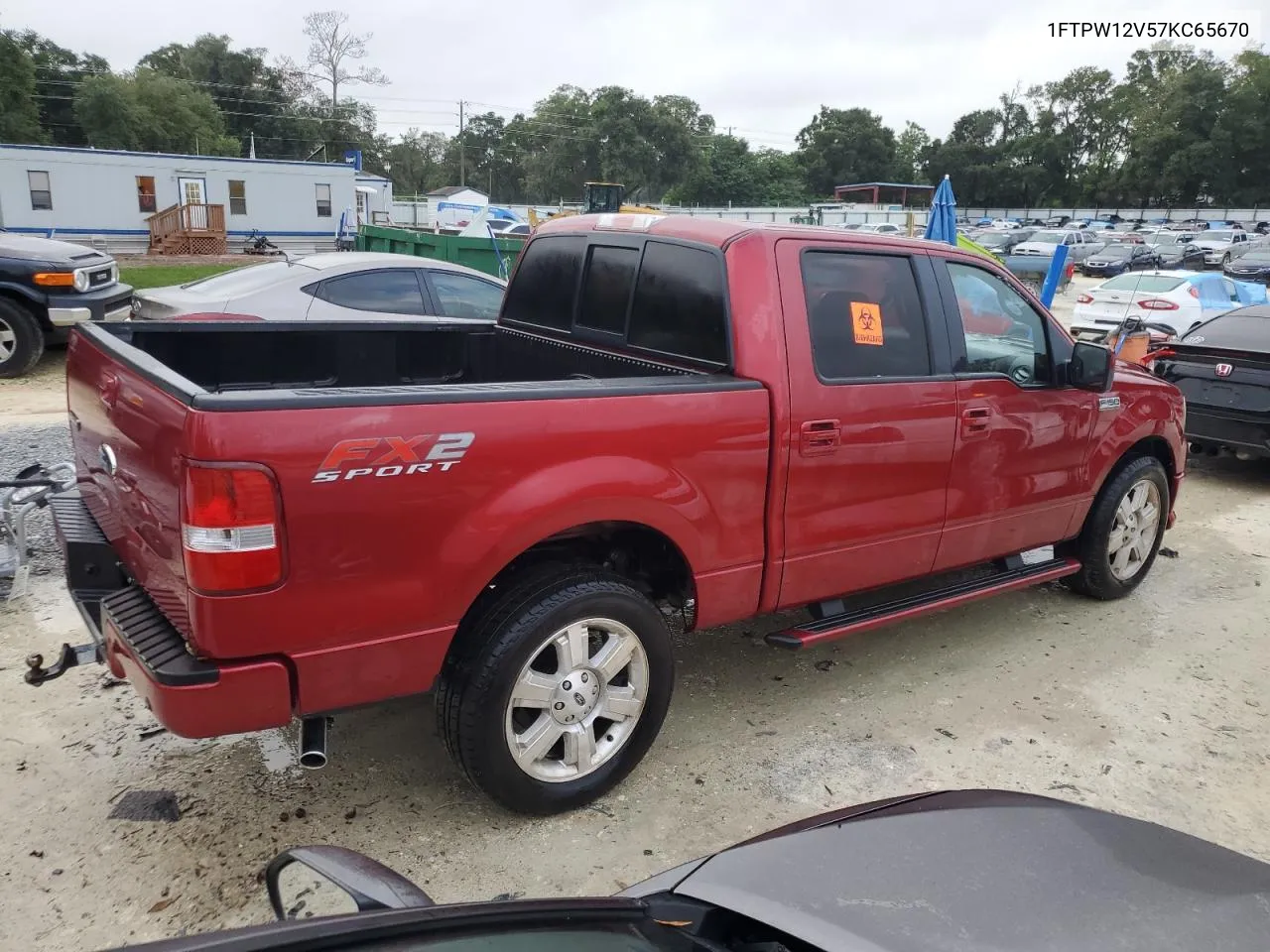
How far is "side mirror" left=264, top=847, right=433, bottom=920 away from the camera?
153cm

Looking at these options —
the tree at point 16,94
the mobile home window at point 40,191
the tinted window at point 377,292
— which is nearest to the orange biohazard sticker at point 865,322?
the tinted window at point 377,292

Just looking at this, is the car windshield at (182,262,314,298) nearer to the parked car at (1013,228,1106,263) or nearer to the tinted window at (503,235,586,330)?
the tinted window at (503,235,586,330)

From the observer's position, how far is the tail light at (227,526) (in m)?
2.42

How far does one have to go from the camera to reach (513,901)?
5.01 ft

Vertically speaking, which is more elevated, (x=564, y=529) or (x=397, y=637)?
(x=564, y=529)

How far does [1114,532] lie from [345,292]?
605 centimetres

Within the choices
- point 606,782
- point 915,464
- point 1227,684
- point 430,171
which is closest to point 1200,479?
point 1227,684

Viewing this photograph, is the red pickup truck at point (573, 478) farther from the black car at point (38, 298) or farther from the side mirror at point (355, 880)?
the black car at point (38, 298)

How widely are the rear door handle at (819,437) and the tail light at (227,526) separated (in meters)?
1.94

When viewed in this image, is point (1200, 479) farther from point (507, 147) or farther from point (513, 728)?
point (507, 147)

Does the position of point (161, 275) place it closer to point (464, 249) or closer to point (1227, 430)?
point (464, 249)

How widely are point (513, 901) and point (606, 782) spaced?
6.11 ft

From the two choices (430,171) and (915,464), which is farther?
(430,171)

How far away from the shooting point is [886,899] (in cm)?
175
